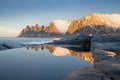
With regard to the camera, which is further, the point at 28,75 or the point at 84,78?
the point at 28,75

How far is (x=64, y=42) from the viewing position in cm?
3419

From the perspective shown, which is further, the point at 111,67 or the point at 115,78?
the point at 111,67

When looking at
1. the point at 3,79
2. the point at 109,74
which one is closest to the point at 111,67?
the point at 109,74

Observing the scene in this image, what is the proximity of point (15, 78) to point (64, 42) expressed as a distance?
2690cm

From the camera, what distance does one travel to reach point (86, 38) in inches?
1268

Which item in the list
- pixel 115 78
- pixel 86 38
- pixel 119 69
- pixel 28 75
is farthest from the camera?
pixel 86 38

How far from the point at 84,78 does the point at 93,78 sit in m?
0.30

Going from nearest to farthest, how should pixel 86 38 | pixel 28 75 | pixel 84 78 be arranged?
pixel 84 78 < pixel 28 75 < pixel 86 38

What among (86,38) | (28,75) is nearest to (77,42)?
(86,38)

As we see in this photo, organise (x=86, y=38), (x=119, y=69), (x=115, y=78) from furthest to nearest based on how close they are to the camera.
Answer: (x=86, y=38)
(x=119, y=69)
(x=115, y=78)

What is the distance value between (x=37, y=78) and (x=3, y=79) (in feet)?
4.26

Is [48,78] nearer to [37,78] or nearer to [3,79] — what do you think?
[37,78]

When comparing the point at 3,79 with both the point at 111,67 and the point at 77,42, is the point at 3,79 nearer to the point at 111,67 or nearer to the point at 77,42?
the point at 111,67

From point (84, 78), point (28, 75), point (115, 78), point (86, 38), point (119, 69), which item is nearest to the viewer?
point (115, 78)
